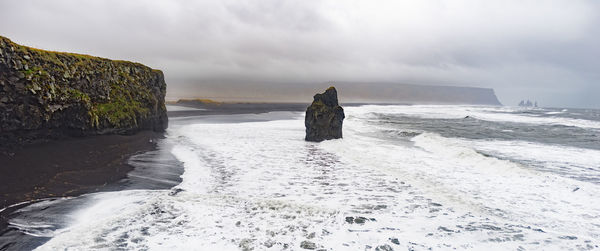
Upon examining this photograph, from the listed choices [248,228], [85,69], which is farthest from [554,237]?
[85,69]

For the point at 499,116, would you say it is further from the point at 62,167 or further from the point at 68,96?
the point at 62,167

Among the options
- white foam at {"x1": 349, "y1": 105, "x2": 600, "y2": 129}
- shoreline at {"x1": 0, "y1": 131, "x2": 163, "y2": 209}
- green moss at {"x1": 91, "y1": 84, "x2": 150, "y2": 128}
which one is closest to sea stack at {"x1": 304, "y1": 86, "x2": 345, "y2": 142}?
shoreline at {"x1": 0, "y1": 131, "x2": 163, "y2": 209}

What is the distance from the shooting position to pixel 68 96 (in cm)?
1830

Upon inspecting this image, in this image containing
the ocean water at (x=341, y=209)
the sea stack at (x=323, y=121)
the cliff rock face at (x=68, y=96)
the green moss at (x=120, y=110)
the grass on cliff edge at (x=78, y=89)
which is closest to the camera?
the ocean water at (x=341, y=209)

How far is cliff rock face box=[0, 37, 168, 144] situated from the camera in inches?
589

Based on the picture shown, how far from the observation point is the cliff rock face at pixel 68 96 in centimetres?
1497

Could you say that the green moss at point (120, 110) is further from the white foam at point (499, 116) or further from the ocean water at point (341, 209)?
the white foam at point (499, 116)

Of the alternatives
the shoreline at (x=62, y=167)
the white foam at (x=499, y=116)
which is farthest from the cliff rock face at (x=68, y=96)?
the white foam at (x=499, y=116)

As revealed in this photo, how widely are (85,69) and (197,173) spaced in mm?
13778

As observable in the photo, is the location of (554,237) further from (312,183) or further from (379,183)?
(312,183)

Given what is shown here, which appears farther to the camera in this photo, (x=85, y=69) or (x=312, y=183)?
(x=85, y=69)

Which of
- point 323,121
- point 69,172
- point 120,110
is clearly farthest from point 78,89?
point 323,121

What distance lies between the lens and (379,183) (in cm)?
1184

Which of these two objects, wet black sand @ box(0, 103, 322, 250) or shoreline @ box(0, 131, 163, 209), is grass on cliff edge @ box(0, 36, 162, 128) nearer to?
shoreline @ box(0, 131, 163, 209)
